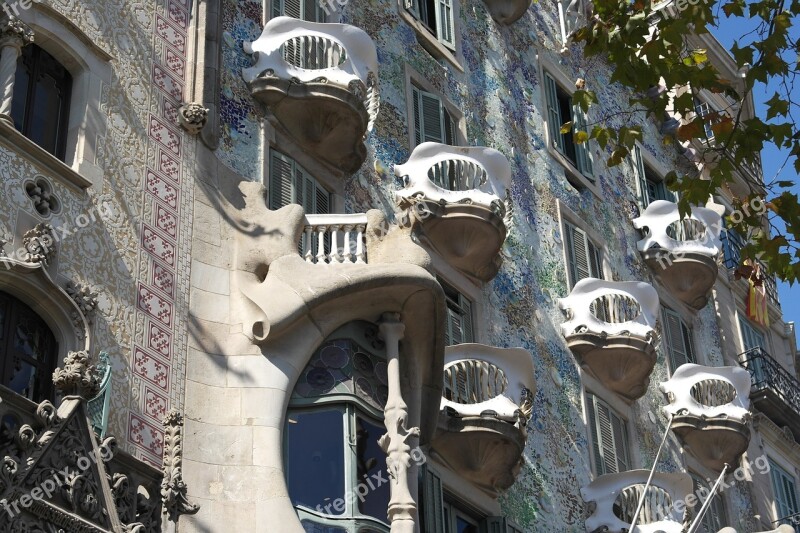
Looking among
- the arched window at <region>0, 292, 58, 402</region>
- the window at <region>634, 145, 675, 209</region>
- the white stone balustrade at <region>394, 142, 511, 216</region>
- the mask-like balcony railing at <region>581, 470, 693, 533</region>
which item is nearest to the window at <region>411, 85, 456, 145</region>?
the white stone balustrade at <region>394, 142, 511, 216</region>

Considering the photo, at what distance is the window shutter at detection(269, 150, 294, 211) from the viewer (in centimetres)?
1884

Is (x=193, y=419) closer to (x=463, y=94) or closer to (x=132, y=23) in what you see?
(x=132, y=23)

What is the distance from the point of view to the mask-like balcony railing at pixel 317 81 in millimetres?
19438

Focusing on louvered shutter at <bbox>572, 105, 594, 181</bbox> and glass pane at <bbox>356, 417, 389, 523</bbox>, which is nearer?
glass pane at <bbox>356, 417, 389, 523</bbox>

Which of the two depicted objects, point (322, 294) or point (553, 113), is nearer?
point (322, 294)

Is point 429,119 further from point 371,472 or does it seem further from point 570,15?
point 371,472

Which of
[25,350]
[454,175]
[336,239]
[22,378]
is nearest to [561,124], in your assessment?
[454,175]

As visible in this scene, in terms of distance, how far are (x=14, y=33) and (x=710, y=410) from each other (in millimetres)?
15311

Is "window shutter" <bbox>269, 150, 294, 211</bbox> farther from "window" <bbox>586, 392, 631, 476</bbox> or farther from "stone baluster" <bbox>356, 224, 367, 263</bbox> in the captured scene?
"window" <bbox>586, 392, 631, 476</bbox>

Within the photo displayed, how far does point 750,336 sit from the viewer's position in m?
32.6

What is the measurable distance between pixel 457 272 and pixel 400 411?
5.39m

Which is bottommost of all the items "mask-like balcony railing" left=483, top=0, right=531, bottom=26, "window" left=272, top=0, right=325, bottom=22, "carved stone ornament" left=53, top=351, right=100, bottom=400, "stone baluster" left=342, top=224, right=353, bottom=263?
"carved stone ornament" left=53, top=351, right=100, bottom=400

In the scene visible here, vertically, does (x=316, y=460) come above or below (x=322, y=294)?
below

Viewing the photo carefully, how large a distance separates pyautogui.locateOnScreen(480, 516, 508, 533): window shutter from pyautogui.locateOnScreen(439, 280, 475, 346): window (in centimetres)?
256
